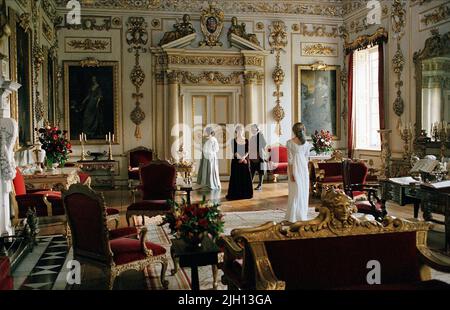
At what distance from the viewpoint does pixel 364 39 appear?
12.0 meters

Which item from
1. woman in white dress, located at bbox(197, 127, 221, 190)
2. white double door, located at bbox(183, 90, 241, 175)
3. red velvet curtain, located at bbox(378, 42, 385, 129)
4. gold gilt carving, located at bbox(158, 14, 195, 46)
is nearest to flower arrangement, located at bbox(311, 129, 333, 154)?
red velvet curtain, located at bbox(378, 42, 385, 129)

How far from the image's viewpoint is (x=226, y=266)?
336cm

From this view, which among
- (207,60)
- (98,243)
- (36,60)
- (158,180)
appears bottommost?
(98,243)

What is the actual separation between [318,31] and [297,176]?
778cm

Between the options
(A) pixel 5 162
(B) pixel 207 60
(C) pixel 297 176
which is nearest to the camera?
(A) pixel 5 162

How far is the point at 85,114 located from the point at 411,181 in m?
8.65

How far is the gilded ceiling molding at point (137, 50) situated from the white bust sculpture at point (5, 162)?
6.92 metres

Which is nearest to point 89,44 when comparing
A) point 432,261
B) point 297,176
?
point 297,176

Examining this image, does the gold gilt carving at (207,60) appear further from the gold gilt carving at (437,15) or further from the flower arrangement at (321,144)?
the gold gilt carving at (437,15)

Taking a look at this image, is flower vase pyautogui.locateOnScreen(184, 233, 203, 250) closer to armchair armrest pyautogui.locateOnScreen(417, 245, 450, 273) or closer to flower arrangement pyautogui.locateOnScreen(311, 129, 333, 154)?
armchair armrest pyautogui.locateOnScreen(417, 245, 450, 273)

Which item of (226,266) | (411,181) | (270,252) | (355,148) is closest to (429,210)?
(411,181)

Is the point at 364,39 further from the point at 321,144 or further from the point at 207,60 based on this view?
the point at 207,60

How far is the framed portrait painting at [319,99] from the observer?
13211mm
